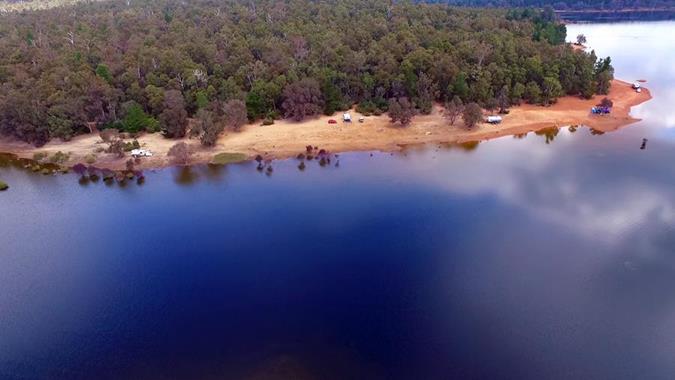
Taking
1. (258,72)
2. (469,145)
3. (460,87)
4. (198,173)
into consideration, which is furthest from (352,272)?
(258,72)

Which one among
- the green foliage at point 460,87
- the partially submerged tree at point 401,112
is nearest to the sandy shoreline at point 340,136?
the partially submerged tree at point 401,112

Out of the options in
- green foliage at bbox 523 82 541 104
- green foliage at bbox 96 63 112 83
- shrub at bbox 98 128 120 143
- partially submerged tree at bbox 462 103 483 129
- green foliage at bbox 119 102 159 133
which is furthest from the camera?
green foliage at bbox 523 82 541 104

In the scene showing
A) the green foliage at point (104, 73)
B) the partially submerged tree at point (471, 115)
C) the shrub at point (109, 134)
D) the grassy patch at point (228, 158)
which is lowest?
the grassy patch at point (228, 158)

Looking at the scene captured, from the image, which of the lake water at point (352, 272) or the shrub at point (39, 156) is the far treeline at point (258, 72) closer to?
the shrub at point (39, 156)

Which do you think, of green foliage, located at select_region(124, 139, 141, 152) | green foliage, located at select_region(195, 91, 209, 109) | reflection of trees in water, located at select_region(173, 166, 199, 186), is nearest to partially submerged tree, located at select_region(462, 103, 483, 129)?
reflection of trees in water, located at select_region(173, 166, 199, 186)

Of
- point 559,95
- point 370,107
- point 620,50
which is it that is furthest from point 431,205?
point 620,50

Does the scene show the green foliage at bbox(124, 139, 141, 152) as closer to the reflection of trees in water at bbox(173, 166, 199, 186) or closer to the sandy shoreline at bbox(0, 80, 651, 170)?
the sandy shoreline at bbox(0, 80, 651, 170)
